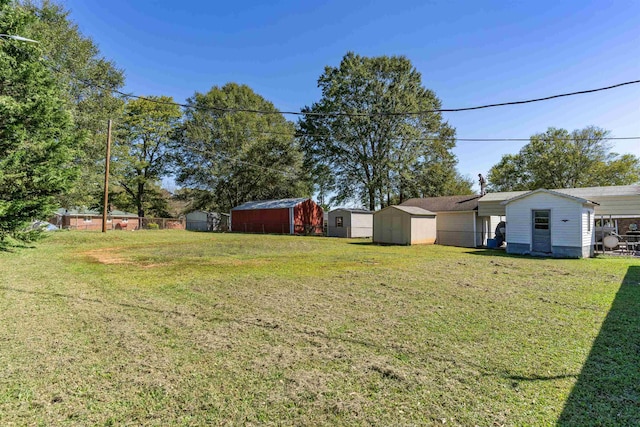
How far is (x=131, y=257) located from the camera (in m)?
11.3

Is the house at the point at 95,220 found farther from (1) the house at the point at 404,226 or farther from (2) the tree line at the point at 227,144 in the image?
(1) the house at the point at 404,226

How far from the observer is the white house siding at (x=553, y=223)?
1309 centimetres

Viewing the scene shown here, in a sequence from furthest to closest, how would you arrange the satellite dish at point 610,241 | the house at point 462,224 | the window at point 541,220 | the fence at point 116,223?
the fence at point 116,223 < the house at point 462,224 < the satellite dish at point 610,241 < the window at point 541,220

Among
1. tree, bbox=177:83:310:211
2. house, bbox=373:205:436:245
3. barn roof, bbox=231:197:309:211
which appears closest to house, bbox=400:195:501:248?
house, bbox=373:205:436:245

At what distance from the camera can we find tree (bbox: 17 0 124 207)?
20375 millimetres

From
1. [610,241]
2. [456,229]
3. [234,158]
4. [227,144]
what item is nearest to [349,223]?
[456,229]

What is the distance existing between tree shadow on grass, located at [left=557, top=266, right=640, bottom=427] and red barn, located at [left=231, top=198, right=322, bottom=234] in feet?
83.5

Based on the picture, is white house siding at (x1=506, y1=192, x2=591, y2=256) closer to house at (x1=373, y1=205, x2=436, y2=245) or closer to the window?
the window

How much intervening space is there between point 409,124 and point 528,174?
17913mm

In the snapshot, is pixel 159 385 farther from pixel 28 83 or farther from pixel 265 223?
pixel 265 223

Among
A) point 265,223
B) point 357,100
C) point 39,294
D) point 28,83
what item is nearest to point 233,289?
point 39,294

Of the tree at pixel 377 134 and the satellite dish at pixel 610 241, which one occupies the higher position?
the tree at pixel 377 134

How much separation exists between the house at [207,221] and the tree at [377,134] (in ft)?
43.0

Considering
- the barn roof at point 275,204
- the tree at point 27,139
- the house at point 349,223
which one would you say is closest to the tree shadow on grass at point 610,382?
→ the tree at point 27,139
